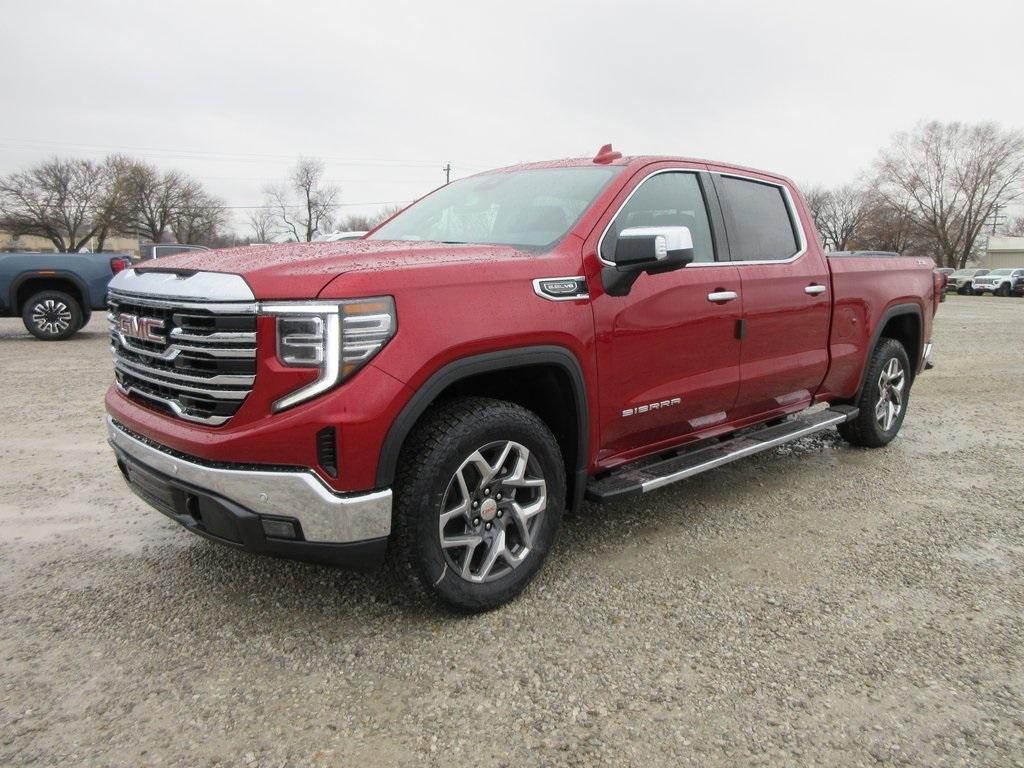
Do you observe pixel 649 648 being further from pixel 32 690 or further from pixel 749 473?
pixel 749 473

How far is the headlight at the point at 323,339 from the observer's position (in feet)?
7.60

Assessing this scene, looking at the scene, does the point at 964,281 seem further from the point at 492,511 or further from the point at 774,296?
the point at 492,511

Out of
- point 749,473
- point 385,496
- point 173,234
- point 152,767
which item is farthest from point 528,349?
point 173,234

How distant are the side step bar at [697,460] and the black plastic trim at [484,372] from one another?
0.58 feet

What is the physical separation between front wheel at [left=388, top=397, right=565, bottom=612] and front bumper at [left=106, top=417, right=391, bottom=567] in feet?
0.49

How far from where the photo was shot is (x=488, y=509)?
279 cm

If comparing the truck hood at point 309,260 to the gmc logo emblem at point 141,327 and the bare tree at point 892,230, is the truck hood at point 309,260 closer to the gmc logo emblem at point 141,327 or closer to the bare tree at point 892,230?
the gmc logo emblem at point 141,327

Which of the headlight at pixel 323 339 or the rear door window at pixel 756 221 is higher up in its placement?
the rear door window at pixel 756 221

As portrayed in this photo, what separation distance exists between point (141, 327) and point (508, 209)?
1755 millimetres

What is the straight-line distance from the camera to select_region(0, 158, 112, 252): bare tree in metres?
48.9

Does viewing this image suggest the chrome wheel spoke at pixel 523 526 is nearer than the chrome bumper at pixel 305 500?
No

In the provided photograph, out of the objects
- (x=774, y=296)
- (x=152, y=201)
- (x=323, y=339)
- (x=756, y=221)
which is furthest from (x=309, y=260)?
(x=152, y=201)

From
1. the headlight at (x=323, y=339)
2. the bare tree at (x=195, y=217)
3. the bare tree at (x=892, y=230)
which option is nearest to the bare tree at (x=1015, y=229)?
the bare tree at (x=892, y=230)

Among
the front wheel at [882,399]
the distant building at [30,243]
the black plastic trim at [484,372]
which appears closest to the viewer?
the black plastic trim at [484,372]
